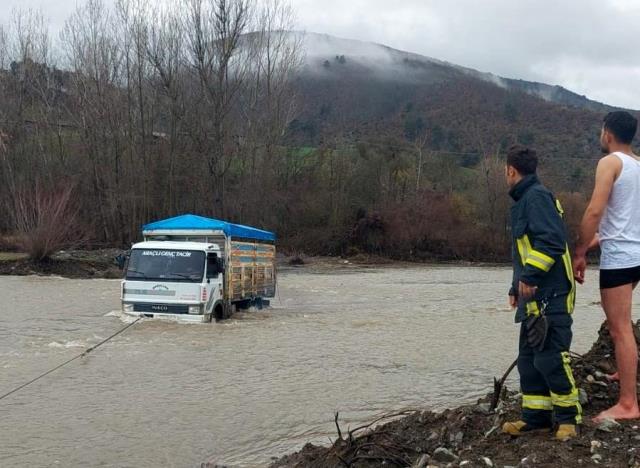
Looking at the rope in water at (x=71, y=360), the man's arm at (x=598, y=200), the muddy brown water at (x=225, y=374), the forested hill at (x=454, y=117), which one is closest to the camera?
the man's arm at (x=598, y=200)

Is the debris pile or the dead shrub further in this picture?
the dead shrub

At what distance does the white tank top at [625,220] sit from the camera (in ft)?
15.6

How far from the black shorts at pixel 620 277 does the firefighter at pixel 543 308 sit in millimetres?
278

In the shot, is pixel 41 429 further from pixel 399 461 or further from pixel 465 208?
pixel 465 208

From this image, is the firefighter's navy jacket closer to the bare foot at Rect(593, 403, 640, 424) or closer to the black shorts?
the black shorts

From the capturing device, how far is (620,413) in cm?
463

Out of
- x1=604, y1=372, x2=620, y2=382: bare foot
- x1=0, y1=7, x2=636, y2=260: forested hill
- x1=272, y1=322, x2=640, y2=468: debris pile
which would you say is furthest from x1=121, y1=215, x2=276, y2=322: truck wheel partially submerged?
x1=0, y1=7, x2=636, y2=260: forested hill

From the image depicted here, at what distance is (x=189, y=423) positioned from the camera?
27.8 ft

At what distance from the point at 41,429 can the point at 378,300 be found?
17.8 m

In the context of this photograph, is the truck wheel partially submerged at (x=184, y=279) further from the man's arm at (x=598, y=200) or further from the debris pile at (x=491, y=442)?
the man's arm at (x=598, y=200)

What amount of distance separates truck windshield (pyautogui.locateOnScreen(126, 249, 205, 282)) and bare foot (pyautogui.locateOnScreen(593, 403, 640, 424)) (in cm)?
1232

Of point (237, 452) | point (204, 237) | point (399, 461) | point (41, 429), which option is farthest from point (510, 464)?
point (204, 237)

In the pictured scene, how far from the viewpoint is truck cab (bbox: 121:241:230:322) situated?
1590cm

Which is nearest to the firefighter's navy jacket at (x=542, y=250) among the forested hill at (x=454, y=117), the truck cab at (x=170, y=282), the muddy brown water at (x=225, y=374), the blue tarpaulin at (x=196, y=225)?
the muddy brown water at (x=225, y=374)
